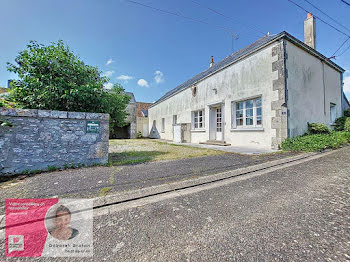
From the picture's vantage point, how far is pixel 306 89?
708 centimetres

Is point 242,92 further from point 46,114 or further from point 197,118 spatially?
point 46,114

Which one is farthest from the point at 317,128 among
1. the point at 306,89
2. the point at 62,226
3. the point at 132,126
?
the point at 132,126

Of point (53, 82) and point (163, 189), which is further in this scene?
point (53, 82)

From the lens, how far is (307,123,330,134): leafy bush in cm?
665

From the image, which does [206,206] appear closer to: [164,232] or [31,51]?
[164,232]

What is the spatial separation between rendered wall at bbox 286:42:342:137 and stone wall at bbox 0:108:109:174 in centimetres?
726

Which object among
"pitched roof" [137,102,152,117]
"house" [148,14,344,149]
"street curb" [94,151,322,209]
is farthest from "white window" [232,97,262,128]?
"pitched roof" [137,102,152,117]

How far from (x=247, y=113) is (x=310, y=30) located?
6574mm

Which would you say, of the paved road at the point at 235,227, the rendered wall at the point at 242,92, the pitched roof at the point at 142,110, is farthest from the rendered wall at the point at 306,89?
the pitched roof at the point at 142,110

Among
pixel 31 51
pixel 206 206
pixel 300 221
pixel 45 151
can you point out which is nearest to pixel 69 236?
pixel 206 206

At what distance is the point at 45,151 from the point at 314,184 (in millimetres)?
5774

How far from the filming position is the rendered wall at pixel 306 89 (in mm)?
6254

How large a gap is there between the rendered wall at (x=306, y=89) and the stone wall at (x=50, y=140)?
23.8 ft

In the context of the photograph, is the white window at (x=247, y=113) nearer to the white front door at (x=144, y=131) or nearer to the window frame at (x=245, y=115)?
the window frame at (x=245, y=115)
